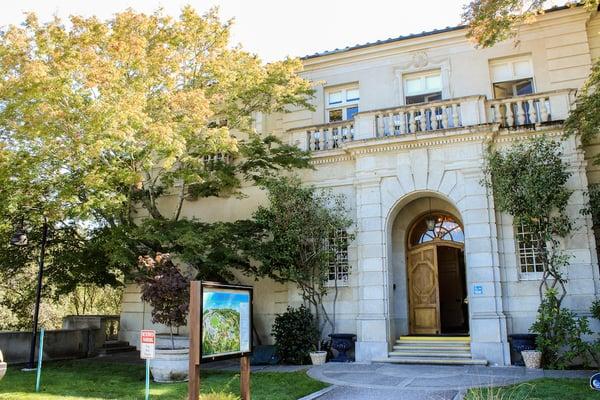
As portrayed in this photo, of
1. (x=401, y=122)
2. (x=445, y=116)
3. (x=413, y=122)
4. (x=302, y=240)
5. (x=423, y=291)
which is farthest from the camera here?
(x=423, y=291)

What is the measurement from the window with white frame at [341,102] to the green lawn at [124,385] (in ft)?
30.1

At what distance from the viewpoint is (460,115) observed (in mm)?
14367

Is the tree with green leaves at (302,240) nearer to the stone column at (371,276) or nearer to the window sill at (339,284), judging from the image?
the window sill at (339,284)

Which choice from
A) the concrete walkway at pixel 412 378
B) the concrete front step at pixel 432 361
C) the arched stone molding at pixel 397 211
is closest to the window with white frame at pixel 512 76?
the arched stone molding at pixel 397 211

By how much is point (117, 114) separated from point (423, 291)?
1007cm

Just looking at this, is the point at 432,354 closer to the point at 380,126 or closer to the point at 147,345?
the point at 380,126

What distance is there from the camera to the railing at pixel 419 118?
47.7 feet

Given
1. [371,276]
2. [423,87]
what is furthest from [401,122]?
[371,276]

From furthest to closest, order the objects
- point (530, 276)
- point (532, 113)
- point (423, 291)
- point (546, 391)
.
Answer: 1. point (423, 291)
2. point (532, 113)
3. point (530, 276)
4. point (546, 391)

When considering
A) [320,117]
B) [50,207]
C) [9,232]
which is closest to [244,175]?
[320,117]

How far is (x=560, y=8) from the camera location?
611 inches

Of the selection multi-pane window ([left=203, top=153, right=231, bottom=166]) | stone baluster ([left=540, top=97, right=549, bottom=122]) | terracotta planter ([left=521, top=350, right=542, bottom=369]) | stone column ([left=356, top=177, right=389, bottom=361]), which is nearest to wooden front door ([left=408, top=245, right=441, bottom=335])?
stone column ([left=356, top=177, right=389, bottom=361])

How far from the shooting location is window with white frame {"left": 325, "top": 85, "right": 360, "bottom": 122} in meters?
17.8

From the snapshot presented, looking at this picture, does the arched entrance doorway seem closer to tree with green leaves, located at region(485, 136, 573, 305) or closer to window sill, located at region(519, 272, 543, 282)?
window sill, located at region(519, 272, 543, 282)
